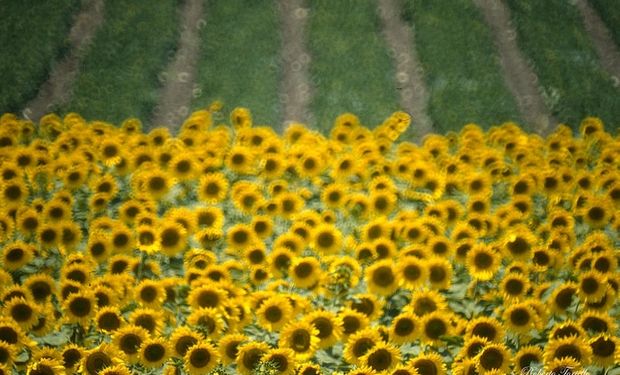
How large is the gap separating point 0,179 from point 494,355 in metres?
4.58

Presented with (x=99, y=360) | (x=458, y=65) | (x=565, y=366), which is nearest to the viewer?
(x=565, y=366)

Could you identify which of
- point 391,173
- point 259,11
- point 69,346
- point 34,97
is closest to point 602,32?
point 259,11

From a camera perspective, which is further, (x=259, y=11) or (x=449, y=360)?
(x=259, y=11)

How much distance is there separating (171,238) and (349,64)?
29.9 feet

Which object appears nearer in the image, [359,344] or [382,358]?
[382,358]

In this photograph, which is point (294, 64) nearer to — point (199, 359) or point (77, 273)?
point (77, 273)

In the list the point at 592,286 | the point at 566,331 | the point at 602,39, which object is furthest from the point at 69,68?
the point at 566,331

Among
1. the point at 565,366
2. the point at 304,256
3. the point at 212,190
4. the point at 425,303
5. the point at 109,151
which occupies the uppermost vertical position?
the point at 109,151

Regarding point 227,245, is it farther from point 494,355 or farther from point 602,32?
point 602,32

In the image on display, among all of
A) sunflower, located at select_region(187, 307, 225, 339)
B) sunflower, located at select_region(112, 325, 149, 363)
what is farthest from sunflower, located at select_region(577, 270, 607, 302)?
sunflower, located at select_region(112, 325, 149, 363)

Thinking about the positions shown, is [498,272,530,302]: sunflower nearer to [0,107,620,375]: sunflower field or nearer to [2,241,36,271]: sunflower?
[0,107,620,375]: sunflower field

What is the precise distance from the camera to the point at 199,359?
159 inches

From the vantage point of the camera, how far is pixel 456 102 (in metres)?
12.5

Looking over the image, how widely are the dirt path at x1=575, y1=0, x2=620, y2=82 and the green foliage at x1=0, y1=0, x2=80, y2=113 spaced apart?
10460mm
